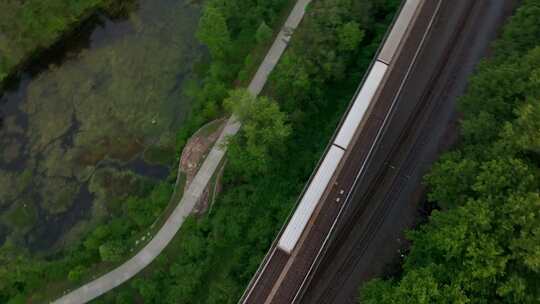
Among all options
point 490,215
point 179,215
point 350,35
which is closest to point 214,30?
point 350,35

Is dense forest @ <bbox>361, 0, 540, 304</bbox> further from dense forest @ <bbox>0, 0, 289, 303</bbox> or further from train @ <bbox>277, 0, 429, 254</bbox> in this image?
dense forest @ <bbox>0, 0, 289, 303</bbox>

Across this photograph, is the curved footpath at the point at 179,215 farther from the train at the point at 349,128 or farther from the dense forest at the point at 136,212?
the train at the point at 349,128

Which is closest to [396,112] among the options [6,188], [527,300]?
[527,300]

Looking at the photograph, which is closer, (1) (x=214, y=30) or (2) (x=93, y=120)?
(1) (x=214, y=30)

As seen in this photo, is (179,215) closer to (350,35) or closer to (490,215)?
(350,35)

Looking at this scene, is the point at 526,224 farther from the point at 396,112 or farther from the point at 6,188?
the point at 6,188

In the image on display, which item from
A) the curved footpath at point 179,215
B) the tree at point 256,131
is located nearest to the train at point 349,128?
the tree at point 256,131

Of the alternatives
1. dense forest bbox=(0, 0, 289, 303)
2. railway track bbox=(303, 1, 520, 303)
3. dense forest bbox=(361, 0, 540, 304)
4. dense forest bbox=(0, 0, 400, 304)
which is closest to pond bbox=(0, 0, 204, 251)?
dense forest bbox=(0, 0, 289, 303)
